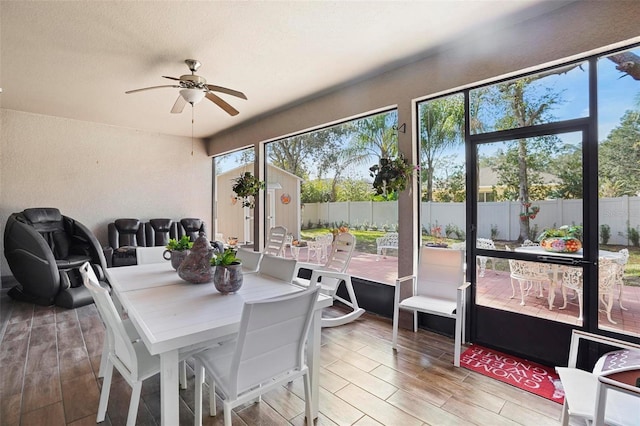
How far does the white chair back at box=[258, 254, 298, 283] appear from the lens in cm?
232

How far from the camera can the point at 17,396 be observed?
6.97ft

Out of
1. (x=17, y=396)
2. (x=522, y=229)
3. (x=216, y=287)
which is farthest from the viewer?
(x=522, y=229)

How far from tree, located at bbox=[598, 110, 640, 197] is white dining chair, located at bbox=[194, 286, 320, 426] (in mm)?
2420

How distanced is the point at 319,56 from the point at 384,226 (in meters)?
2.09

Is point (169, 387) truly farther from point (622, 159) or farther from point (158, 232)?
point (158, 232)

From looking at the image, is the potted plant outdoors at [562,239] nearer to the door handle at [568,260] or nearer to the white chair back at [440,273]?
the door handle at [568,260]

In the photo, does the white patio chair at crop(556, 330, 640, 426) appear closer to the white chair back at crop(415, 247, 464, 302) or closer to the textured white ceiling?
the white chair back at crop(415, 247, 464, 302)

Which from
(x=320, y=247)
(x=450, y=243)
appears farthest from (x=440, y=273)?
(x=320, y=247)

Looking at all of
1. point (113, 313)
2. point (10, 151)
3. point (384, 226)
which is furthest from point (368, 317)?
point (10, 151)

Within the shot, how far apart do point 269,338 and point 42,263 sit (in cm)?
413

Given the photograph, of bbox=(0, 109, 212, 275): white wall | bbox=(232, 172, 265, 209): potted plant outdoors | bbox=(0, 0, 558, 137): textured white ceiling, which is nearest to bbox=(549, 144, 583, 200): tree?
bbox=(0, 0, 558, 137): textured white ceiling

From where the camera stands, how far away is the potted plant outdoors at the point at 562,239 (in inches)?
97.3

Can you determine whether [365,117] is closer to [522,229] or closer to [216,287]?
[522,229]

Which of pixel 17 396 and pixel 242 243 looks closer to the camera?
pixel 17 396
